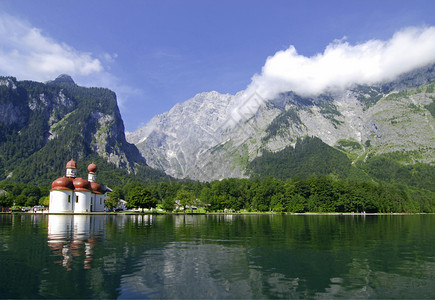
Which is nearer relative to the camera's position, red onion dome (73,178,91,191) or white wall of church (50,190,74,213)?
white wall of church (50,190,74,213)

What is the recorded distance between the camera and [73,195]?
143750 mm

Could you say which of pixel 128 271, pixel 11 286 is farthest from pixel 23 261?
pixel 128 271

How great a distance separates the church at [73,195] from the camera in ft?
455

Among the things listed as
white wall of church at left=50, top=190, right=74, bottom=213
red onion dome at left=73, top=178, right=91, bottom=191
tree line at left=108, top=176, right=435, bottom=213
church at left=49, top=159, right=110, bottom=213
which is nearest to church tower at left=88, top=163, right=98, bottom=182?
church at left=49, top=159, right=110, bottom=213

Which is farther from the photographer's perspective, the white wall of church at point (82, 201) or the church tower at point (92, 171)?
the church tower at point (92, 171)

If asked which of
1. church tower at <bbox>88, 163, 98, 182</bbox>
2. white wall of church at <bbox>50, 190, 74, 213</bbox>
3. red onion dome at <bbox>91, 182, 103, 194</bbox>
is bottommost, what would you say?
white wall of church at <bbox>50, 190, 74, 213</bbox>

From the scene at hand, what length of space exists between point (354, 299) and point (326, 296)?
1.53 metres

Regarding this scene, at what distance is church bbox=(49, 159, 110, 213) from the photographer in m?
139

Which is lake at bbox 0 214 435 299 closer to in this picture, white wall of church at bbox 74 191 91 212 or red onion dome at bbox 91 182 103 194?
white wall of church at bbox 74 191 91 212

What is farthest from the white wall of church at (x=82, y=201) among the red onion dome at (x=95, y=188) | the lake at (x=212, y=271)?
the lake at (x=212, y=271)

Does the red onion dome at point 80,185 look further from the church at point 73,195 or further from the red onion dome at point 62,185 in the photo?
the red onion dome at point 62,185

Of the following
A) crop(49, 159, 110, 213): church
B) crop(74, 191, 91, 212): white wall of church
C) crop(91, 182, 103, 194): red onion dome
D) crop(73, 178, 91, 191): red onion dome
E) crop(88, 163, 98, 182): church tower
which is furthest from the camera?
crop(88, 163, 98, 182): church tower

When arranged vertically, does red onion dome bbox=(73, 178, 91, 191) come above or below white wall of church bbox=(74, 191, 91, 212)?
above

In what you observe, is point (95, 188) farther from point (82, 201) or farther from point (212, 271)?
point (212, 271)
